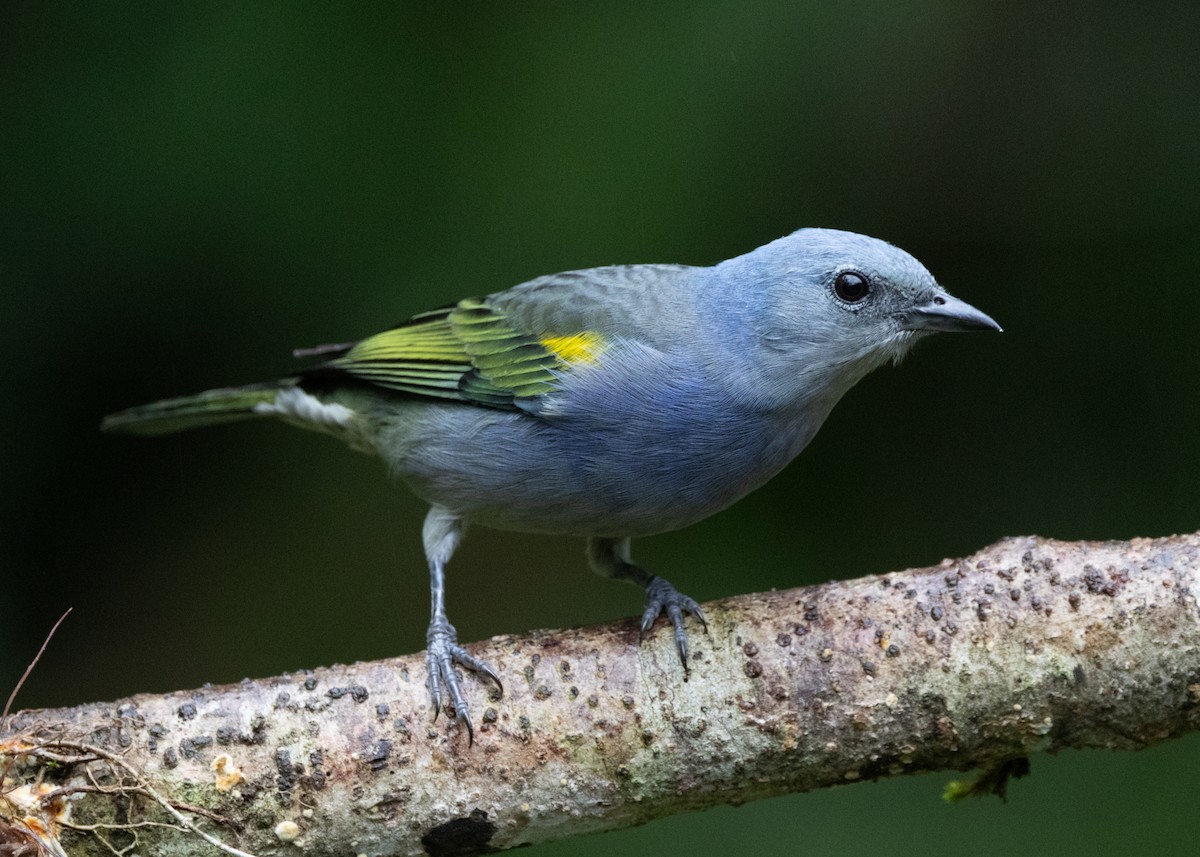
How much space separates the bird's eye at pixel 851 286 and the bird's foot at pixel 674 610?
38.4 inches

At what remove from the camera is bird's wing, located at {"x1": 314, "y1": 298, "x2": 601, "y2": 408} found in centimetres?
385

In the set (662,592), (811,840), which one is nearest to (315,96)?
(662,592)

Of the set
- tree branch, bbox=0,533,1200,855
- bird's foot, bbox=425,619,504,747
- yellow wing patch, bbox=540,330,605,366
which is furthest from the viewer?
yellow wing patch, bbox=540,330,605,366

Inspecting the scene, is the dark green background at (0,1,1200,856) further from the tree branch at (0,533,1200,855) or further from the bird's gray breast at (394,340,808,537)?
the tree branch at (0,533,1200,855)

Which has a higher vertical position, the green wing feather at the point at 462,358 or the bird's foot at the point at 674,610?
the green wing feather at the point at 462,358

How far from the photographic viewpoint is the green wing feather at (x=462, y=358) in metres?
3.88

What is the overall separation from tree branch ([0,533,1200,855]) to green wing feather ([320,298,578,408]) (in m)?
1.07

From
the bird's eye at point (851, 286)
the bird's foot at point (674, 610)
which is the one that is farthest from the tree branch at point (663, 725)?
the bird's eye at point (851, 286)

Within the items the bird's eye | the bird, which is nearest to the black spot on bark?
the bird

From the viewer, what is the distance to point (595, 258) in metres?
5.20

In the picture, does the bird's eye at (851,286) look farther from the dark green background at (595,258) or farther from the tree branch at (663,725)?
the dark green background at (595,258)

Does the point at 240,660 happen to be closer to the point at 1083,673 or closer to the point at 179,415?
the point at 179,415

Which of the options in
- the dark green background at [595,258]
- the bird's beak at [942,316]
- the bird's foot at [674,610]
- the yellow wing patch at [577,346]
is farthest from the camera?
the dark green background at [595,258]

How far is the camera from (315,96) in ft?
16.8
